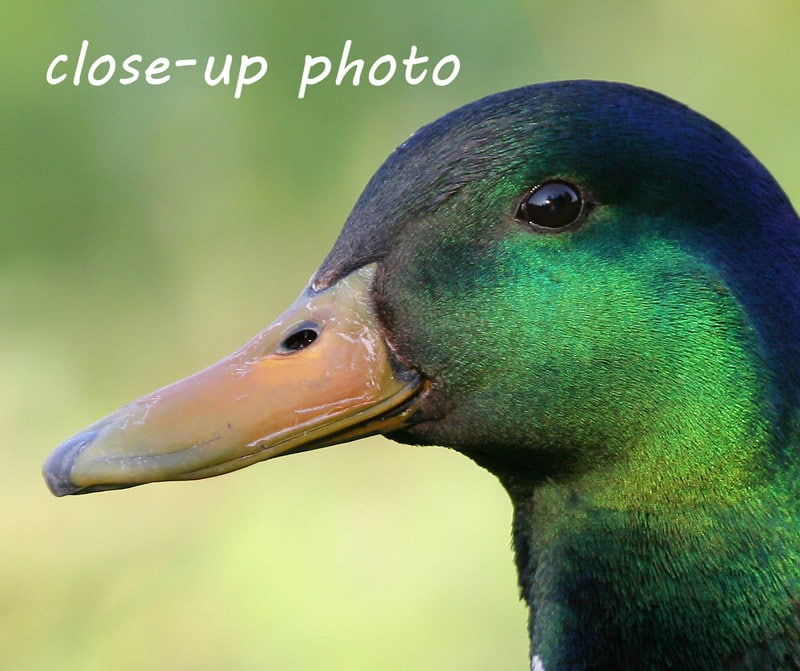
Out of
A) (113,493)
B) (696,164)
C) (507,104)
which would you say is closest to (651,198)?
(696,164)

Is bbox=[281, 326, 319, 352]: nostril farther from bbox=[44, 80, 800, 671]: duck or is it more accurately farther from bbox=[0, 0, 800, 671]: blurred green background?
bbox=[0, 0, 800, 671]: blurred green background

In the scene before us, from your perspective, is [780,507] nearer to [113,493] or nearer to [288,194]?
[113,493]

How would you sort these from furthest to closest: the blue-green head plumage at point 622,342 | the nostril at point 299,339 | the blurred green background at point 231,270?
the blurred green background at point 231,270 → the nostril at point 299,339 → the blue-green head plumage at point 622,342

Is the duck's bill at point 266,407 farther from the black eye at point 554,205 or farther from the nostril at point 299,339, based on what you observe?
the black eye at point 554,205

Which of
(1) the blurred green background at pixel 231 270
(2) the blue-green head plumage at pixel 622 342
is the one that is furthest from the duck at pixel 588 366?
(1) the blurred green background at pixel 231 270

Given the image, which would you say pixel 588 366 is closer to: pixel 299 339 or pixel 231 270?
pixel 299 339

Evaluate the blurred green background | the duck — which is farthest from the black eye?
the blurred green background

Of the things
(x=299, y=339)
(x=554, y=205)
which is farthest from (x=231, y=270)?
(x=554, y=205)
